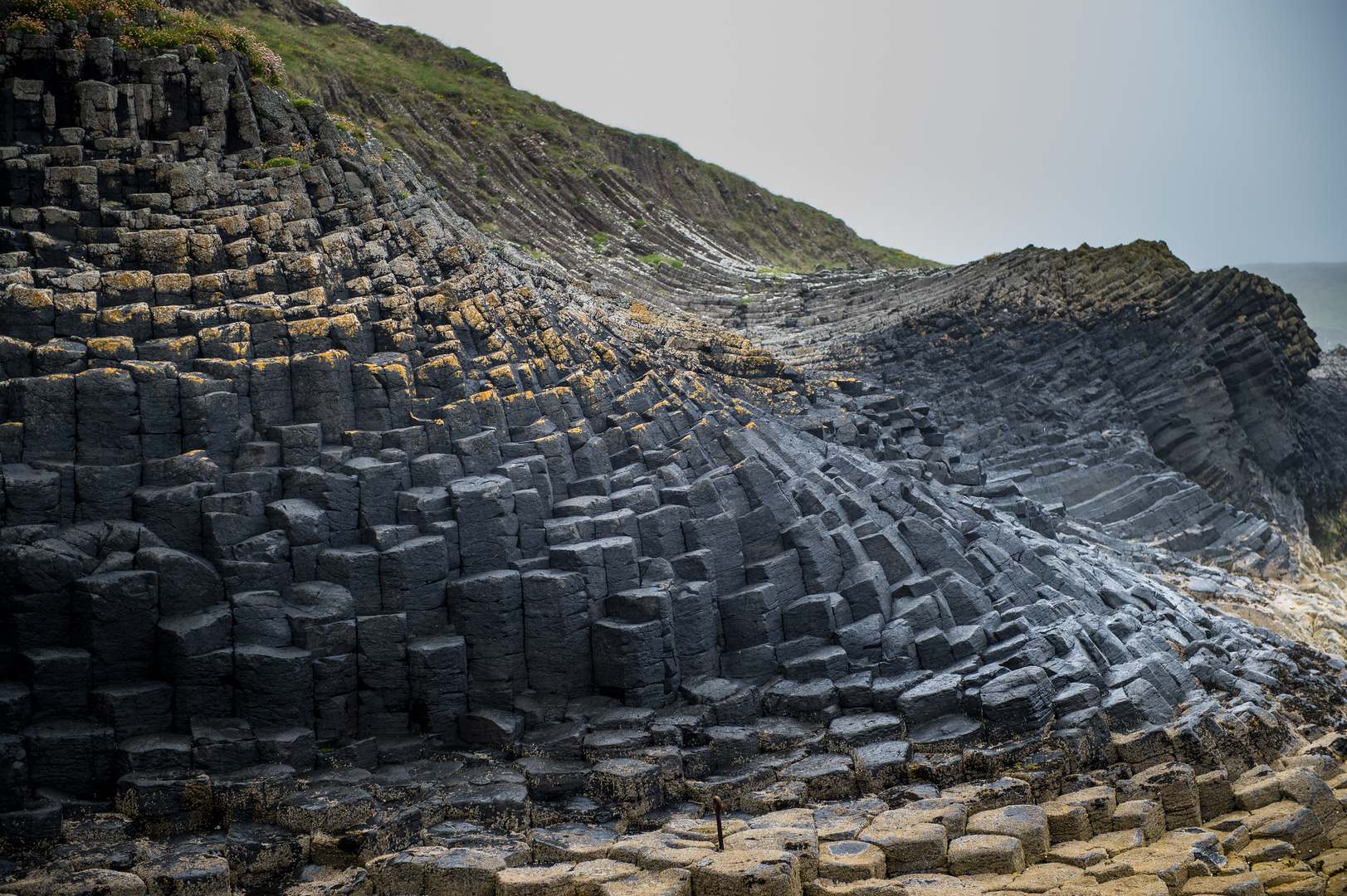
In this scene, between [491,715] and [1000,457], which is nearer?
[491,715]

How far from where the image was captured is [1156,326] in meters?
29.0

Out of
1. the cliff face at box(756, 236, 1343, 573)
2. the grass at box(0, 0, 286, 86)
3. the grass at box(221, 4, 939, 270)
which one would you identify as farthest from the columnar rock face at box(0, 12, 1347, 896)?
the grass at box(221, 4, 939, 270)

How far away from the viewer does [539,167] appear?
37000 millimetres

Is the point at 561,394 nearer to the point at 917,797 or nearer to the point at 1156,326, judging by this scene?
the point at 917,797

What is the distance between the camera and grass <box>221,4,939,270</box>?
34.3m

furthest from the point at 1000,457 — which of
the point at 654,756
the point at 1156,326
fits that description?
the point at 654,756

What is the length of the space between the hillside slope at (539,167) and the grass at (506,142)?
8 centimetres

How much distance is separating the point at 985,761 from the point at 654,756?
14.2ft

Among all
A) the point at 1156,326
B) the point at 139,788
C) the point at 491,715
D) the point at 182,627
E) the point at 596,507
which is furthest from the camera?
the point at 1156,326

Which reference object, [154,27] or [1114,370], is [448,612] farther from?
[1114,370]

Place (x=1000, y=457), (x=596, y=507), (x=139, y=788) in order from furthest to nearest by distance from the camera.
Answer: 1. (x=1000, y=457)
2. (x=596, y=507)
3. (x=139, y=788)

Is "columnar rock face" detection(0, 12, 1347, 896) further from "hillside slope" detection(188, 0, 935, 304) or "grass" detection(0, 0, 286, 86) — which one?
"hillside slope" detection(188, 0, 935, 304)

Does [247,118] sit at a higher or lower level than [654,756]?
higher

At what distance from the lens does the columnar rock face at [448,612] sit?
34.7 feet
